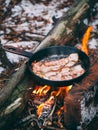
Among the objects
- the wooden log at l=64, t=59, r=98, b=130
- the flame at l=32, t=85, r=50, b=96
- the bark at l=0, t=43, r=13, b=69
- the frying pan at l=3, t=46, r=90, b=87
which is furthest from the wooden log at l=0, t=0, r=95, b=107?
the wooden log at l=64, t=59, r=98, b=130

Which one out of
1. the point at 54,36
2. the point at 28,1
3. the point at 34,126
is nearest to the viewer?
the point at 34,126

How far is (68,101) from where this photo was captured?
446cm

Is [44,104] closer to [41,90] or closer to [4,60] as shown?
[41,90]

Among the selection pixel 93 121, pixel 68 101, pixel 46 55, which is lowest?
pixel 93 121

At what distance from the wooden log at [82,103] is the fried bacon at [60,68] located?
0.33 metres

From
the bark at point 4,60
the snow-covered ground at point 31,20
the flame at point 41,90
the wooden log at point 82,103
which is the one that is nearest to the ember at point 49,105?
the flame at point 41,90

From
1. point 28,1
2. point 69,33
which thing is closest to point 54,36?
point 69,33

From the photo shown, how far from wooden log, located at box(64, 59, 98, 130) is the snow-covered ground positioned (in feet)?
7.60

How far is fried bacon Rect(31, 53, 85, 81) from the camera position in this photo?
5.09 metres

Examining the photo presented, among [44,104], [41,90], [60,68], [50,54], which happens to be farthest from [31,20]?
[44,104]

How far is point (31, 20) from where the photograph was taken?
8523 millimetres

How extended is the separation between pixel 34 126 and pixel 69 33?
2.75m

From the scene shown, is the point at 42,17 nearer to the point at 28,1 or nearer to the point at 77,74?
the point at 28,1

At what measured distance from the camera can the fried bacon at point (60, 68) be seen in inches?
201
